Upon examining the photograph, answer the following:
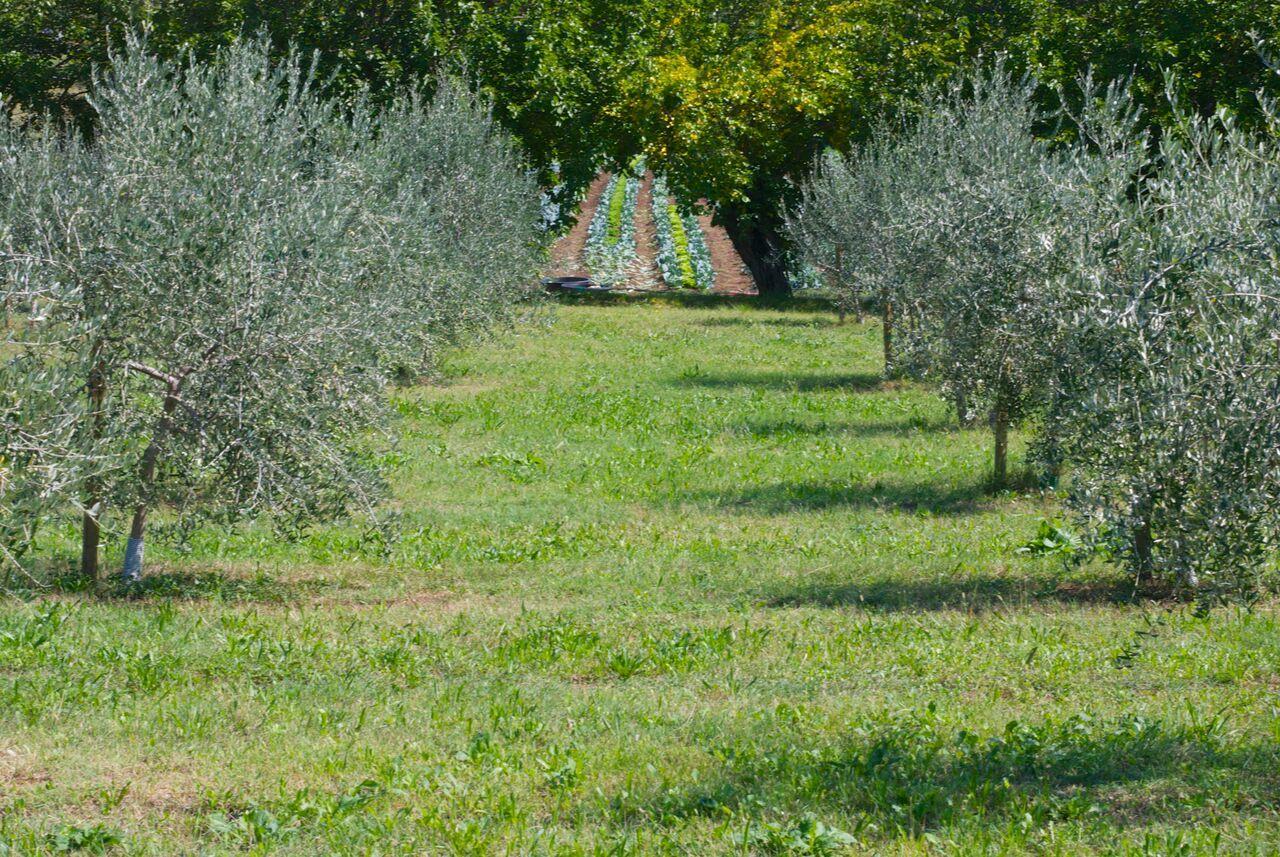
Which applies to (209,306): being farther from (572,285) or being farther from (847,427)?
(572,285)

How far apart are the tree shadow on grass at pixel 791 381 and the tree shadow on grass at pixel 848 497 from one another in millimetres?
7882

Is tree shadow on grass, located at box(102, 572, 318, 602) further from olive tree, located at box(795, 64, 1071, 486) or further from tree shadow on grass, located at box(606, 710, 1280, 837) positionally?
olive tree, located at box(795, 64, 1071, 486)

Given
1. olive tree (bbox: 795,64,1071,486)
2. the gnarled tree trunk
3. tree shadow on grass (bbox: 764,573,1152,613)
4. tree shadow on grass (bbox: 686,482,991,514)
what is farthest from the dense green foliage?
tree shadow on grass (bbox: 764,573,1152,613)

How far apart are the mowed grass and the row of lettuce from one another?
2916cm

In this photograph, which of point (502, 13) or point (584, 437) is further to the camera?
point (502, 13)

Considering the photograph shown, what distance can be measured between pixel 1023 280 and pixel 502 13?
2457 centimetres

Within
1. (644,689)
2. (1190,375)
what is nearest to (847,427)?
(1190,375)

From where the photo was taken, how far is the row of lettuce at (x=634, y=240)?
52.3m

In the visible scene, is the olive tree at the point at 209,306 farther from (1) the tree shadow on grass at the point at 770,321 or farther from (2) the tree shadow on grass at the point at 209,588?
(1) the tree shadow on grass at the point at 770,321

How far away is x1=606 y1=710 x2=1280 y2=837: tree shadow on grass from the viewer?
5922 millimetres

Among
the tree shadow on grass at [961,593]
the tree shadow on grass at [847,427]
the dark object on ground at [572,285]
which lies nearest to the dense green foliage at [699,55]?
the dark object on ground at [572,285]

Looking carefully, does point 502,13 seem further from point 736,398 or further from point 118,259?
point 118,259

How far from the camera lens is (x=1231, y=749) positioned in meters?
6.66

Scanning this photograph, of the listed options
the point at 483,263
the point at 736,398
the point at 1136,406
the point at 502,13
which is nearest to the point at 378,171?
the point at 483,263
